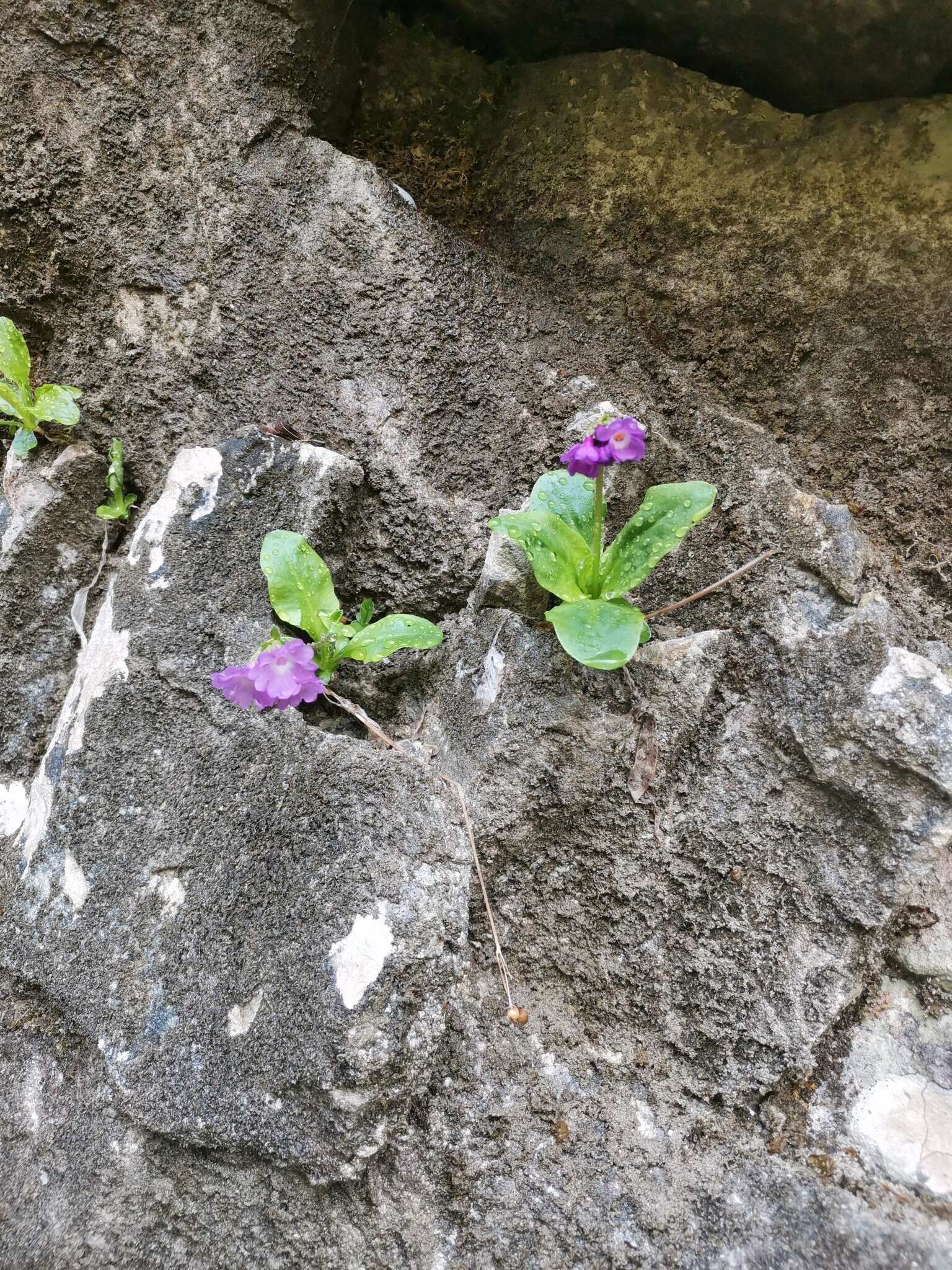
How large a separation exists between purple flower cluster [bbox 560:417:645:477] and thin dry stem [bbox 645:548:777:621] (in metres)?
0.29

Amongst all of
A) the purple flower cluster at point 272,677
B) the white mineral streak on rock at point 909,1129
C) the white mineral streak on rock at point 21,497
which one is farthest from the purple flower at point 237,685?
the white mineral streak on rock at point 909,1129

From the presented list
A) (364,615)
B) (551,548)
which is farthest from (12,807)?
(551,548)

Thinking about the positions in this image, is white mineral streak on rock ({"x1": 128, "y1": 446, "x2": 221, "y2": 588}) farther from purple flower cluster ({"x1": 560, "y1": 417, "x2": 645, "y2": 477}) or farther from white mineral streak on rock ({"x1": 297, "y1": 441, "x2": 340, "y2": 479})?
purple flower cluster ({"x1": 560, "y1": 417, "x2": 645, "y2": 477})

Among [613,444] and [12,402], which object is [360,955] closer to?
[613,444]

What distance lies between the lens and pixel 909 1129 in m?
1.07

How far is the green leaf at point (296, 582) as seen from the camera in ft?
4.38

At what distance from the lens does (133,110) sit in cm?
160

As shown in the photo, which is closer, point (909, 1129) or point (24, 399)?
point (909, 1129)

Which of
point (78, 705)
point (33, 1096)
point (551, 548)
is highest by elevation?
point (551, 548)

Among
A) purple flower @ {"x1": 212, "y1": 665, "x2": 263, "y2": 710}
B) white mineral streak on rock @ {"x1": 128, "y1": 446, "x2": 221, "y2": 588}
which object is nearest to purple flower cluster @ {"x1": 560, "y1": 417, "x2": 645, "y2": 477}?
purple flower @ {"x1": 212, "y1": 665, "x2": 263, "y2": 710}

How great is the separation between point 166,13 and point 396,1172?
2.21 meters

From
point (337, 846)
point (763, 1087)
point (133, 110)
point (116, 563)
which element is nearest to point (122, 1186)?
point (337, 846)

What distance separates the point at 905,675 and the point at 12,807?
1.63 meters

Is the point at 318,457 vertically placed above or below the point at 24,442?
above
